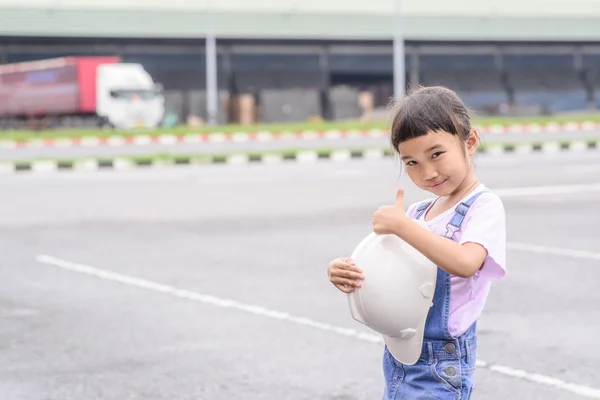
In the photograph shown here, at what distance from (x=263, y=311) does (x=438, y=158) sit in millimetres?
4480

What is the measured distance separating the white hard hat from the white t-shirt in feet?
0.30

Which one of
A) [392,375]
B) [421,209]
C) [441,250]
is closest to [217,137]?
[421,209]

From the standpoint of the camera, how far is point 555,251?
10.1 metres

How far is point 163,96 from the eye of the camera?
4194 centimetres

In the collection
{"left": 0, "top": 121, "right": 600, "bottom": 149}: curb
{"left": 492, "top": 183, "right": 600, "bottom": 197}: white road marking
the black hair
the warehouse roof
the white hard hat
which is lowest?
{"left": 492, "top": 183, "right": 600, "bottom": 197}: white road marking

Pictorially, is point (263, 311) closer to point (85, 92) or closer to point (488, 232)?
point (488, 232)

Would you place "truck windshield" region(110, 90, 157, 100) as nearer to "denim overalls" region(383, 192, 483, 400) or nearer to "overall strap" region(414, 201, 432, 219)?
"overall strap" region(414, 201, 432, 219)

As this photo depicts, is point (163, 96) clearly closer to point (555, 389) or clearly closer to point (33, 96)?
point (33, 96)

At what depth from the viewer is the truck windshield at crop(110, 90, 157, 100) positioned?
133 ft

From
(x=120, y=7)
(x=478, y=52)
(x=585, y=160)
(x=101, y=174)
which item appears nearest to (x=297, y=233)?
(x=101, y=174)

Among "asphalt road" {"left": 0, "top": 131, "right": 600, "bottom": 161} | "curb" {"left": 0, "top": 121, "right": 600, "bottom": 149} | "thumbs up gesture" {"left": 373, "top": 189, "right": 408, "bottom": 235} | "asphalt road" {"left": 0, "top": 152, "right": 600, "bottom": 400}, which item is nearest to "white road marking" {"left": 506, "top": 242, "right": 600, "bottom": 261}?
"asphalt road" {"left": 0, "top": 152, "right": 600, "bottom": 400}

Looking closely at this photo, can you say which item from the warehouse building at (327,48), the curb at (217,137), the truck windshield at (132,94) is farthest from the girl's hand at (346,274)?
the warehouse building at (327,48)

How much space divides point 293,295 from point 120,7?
37.8m

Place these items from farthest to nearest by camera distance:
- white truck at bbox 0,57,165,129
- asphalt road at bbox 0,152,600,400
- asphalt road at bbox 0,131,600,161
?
white truck at bbox 0,57,165,129, asphalt road at bbox 0,131,600,161, asphalt road at bbox 0,152,600,400
